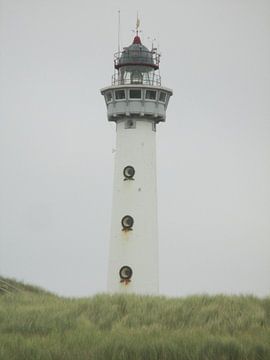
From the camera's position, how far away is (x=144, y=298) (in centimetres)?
2388

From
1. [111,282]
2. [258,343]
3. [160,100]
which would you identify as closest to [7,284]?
[111,282]

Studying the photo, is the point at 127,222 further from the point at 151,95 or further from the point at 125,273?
the point at 151,95

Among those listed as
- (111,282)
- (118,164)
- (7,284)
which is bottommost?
(7,284)

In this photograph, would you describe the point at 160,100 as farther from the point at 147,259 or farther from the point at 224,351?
the point at 224,351

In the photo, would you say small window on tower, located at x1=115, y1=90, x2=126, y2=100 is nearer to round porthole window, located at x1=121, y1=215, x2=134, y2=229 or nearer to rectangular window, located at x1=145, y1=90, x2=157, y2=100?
rectangular window, located at x1=145, y1=90, x2=157, y2=100

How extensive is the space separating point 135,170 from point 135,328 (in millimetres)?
17245

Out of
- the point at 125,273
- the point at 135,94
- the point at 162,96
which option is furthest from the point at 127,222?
the point at 162,96

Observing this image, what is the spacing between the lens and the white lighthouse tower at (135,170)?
118 ft

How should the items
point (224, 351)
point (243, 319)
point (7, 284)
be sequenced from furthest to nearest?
1. point (7, 284)
2. point (243, 319)
3. point (224, 351)

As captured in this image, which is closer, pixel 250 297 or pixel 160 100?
pixel 250 297

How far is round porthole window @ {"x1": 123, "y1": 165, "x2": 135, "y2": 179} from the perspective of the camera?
36750 millimetres

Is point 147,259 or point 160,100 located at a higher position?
point 160,100

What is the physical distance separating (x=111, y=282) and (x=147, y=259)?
5.80ft

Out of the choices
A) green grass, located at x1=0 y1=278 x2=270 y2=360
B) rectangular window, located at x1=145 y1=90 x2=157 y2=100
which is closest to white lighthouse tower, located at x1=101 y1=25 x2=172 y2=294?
rectangular window, located at x1=145 y1=90 x2=157 y2=100
